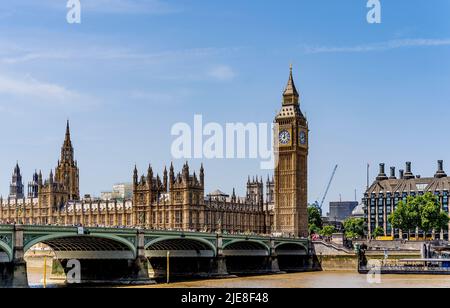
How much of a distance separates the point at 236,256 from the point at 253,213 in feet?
149

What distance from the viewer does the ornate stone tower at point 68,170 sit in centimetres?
14275

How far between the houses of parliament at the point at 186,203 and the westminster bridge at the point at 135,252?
20949 millimetres

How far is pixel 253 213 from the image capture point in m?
133

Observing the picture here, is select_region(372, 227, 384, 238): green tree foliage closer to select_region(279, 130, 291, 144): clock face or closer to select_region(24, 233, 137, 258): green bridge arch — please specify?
select_region(279, 130, 291, 144): clock face

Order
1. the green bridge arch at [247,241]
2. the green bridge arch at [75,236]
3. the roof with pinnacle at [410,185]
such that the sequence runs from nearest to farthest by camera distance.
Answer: the green bridge arch at [75,236] < the green bridge arch at [247,241] < the roof with pinnacle at [410,185]

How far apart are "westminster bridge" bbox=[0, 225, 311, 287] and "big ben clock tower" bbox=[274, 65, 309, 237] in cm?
3234

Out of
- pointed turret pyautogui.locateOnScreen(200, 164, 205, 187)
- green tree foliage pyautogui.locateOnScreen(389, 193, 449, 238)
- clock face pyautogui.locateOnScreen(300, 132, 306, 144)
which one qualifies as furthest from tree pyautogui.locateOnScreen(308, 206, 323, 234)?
pointed turret pyautogui.locateOnScreen(200, 164, 205, 187)

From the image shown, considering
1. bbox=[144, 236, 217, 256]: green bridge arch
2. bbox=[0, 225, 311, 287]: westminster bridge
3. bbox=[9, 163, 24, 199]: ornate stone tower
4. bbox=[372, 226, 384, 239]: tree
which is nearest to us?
bbox=[0, 225, 311, 287]: westminster bridge

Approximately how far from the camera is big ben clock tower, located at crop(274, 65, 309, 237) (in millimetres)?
126250

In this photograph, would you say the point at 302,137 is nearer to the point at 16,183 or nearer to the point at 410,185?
the point at 410,185

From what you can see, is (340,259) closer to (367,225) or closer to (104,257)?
(104,257)

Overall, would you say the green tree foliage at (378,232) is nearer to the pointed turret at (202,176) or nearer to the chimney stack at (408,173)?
the chimney stack at (408,173)

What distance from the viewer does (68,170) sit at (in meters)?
144

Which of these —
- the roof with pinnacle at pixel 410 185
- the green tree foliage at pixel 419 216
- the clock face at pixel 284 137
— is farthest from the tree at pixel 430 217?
the clock face at pixel 284 137
